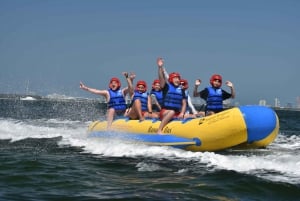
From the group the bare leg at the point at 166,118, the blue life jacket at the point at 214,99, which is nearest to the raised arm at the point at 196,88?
the blue life jacket at the point at 214,99

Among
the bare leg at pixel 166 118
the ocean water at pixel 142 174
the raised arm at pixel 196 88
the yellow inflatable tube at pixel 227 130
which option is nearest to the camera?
the ocean water at pixel 142 174

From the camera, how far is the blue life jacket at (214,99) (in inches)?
374

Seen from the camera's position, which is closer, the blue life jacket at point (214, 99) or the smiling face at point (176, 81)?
the smiling face at point (176, 81)

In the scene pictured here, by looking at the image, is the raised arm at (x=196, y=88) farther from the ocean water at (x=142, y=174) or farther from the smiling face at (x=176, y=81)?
the ocean water at (x=142, y=174)

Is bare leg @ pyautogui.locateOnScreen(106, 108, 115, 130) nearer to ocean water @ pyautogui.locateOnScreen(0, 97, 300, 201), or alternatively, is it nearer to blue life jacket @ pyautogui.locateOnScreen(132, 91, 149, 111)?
blue life jacket @ pyautogui.locateOnScreen(132, 91, 149, 111)

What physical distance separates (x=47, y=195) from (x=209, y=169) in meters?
2.78

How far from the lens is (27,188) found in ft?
16.7

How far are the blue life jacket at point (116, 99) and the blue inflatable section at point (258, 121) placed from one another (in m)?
3.72

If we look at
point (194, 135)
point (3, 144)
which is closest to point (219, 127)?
point (194, 135)

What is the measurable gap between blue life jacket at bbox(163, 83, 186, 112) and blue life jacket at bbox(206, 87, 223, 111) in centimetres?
103

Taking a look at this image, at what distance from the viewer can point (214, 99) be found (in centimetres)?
948

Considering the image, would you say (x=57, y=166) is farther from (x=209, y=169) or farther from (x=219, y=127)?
(x=219, y=127)

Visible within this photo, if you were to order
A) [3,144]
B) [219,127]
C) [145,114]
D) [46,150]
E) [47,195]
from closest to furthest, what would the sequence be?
[47,195]
[219,127]
[46,150]
[3,144]
[145,114]

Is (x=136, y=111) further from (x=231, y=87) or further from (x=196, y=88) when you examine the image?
(x=231, y=87)
